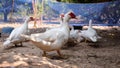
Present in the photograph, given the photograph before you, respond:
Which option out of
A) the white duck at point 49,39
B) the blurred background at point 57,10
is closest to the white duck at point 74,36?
the white duck at point 49,39

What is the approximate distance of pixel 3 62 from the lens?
20.4 feet

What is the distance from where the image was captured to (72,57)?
7.39 m

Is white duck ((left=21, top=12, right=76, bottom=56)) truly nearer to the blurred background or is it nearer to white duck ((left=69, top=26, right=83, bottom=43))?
white duck ((left=69, top=26, right=83, bottom=43))

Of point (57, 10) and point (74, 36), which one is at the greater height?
point (57, 10)

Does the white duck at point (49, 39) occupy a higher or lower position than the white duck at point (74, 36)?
higher

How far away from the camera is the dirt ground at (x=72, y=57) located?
626cm

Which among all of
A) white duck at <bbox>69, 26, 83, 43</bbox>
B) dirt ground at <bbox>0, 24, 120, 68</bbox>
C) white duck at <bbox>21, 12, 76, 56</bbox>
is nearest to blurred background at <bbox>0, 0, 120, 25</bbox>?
dirt ground at <bbox>0, 24, 120, 68</bbox>

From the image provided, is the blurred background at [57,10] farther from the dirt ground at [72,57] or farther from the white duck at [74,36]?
the white duck at [74,36]

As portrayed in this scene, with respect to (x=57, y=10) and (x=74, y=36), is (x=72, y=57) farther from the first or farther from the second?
(x=57, y=10)

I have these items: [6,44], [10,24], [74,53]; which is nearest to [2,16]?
[10,24]

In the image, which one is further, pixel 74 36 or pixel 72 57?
pixel 74 36

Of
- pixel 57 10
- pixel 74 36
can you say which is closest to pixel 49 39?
pixel 74 36

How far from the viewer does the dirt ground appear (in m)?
6.26

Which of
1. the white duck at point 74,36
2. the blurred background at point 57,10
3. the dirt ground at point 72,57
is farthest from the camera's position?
the blurred background at point 57,10
